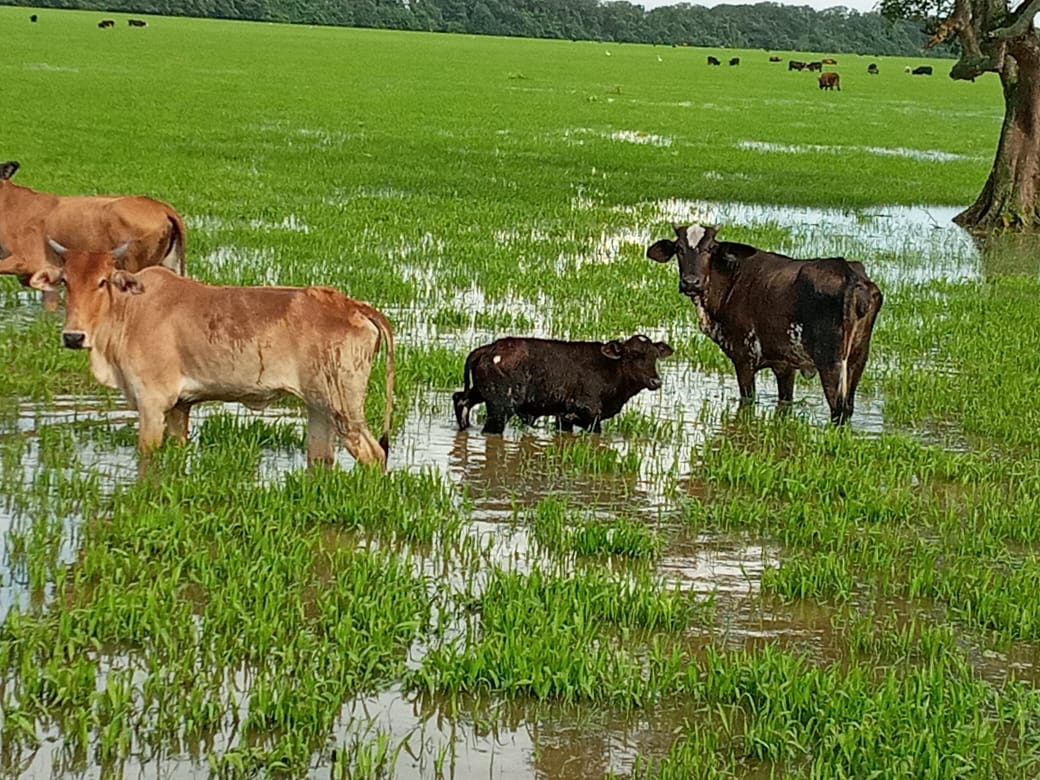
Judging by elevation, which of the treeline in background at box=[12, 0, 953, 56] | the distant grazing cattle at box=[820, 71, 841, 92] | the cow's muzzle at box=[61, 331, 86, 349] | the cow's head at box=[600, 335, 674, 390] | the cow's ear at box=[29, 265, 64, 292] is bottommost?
the cow's head at box=[600, 335, 674, 390]

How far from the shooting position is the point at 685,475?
902cm

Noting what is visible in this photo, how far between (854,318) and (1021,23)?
13.0 meters

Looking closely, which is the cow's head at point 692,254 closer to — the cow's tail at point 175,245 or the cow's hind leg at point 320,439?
the cow's hind leg at point 320,439

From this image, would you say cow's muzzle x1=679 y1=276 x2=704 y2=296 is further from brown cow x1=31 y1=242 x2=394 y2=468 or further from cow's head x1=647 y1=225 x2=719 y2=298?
brown cow x1=31 y1=242 x2=394 y2=468

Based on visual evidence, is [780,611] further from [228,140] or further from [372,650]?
Result: [228,140]

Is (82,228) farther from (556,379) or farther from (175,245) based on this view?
(556,379)

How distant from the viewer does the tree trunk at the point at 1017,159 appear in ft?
75.7

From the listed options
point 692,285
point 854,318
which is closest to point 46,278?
point 692,285

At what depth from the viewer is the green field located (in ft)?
17.1

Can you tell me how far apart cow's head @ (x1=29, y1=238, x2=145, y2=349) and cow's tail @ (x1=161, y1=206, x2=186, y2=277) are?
3.76m

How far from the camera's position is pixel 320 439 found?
28.1ft

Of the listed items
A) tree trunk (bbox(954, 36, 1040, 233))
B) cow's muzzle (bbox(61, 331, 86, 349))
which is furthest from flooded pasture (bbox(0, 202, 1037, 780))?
tree trunk (bbox(954, 36, 1040, 233))

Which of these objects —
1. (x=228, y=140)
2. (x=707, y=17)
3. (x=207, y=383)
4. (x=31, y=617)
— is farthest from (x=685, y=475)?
(x=707, y=17)

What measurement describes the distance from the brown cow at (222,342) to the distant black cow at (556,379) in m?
1.45
